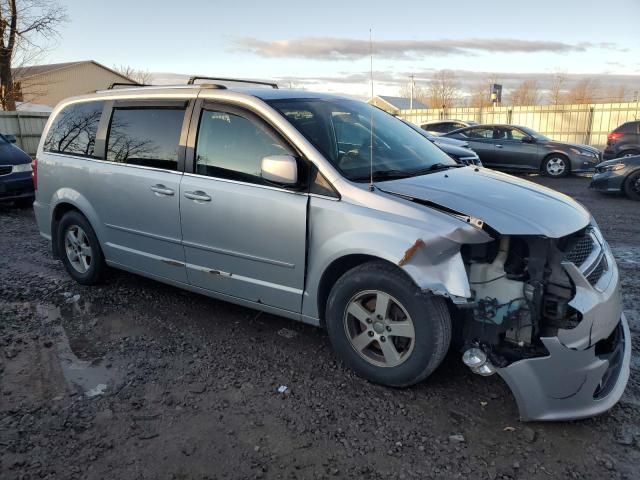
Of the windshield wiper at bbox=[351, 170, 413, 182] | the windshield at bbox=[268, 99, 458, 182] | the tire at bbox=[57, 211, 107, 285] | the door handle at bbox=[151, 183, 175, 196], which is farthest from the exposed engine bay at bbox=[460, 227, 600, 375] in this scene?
the tire at bbox=[57, 211, 107, 285]

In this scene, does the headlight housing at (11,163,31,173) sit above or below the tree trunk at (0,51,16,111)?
below

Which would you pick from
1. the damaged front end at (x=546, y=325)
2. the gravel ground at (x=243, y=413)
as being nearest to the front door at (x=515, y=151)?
the gravel ground at (x=243, y=413)

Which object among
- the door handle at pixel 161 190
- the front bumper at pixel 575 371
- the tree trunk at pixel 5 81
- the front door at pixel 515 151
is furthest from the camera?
the tree trunk at pixel 5 81

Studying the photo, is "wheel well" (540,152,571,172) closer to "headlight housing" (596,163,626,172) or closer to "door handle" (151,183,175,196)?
"headlight housing" (596,163,626,172)

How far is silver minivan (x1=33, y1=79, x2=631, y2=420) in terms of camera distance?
283 centimetres

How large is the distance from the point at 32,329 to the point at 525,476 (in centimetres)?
380

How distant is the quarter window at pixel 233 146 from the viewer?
11.9ft

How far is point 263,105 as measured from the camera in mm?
3637

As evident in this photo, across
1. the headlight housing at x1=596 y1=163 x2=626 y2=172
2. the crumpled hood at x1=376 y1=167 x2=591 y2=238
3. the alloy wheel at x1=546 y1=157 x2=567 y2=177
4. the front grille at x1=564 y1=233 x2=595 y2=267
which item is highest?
the crumpled hood at x1=376 y1=167 x2=591 y2=238

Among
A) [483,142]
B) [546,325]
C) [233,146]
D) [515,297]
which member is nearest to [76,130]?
[233,146]

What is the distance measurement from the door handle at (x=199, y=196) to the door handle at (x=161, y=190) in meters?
0.20

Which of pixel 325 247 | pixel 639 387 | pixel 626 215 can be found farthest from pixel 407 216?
pixel 626 215

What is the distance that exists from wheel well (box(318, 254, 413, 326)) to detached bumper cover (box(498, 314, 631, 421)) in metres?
1.03

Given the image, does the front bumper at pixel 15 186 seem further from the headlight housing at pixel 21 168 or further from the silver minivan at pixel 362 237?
the silver minivan at pixel 362 237
